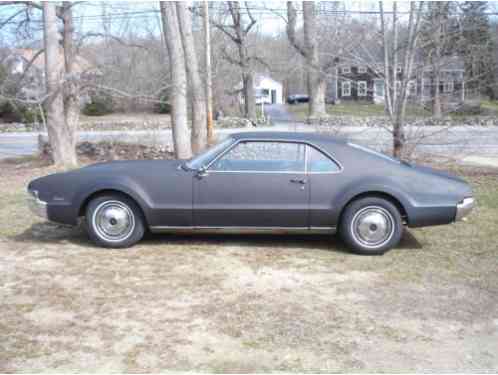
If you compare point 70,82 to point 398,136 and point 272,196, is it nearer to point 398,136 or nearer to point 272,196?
point 398,136

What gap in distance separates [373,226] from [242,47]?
29089mm

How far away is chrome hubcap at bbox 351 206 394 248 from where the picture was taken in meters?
5.60

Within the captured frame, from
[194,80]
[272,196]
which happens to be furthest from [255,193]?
[194,80]

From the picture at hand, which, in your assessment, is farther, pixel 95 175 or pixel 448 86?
pixel 448 86

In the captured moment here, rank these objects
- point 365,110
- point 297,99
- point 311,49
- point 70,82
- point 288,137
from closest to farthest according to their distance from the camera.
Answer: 1. point 288,137
2. point 70,82
3. point 311,49
4. point 365,110
5. point 297,99

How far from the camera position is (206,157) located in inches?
229

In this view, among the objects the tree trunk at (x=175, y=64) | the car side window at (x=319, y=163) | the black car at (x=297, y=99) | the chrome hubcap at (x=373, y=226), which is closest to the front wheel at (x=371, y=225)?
the chrome hubcap at (x=373, y=226)

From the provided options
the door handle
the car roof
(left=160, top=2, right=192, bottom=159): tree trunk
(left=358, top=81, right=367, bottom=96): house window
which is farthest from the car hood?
(left=160, top=2, right=192, bottom=159): tree trunk

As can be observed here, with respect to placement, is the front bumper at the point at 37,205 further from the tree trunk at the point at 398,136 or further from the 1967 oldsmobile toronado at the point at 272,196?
the tree trunk at the point at 398,136

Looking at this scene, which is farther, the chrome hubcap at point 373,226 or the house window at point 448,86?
the house window at point 448,86

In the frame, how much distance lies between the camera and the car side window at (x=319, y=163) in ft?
18.4

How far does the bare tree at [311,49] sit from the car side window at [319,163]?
6.38 metres

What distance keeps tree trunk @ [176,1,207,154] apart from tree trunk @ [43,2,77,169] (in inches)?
119

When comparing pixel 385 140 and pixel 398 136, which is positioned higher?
pixel 398 136
